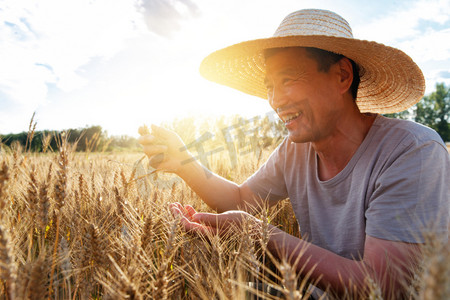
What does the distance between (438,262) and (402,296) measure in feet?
3.42

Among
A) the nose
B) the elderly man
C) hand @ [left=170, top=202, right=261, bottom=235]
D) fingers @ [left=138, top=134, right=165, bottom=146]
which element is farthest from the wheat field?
the nose

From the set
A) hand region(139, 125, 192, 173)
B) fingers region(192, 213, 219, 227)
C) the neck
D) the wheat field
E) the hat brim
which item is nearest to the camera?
the wheat field

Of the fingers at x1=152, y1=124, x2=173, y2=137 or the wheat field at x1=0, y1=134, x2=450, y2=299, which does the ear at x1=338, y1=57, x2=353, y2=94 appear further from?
the fingers at x1=152, y1=124, x2=173, y2=137

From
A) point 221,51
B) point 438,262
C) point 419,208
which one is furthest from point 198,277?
point 221,51

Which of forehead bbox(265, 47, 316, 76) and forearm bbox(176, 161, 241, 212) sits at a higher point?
forehead bbox(265, 47, 316, 76)

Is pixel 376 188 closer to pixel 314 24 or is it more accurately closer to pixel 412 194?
pixel 412 194

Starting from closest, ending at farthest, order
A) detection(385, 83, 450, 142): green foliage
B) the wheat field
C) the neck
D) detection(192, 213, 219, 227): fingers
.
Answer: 1. the wheat field
2. detection(192, 213, 219, 227): fingers
3. the neck
4. detection(385, 83, 450, 142): green foliage

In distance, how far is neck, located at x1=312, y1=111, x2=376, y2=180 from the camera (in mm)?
1748

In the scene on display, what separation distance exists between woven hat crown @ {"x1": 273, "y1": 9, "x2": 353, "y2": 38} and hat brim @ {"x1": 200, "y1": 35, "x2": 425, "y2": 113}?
2.8 inches

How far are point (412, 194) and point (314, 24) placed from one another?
108 centimetres

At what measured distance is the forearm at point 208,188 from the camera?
2.18 meters

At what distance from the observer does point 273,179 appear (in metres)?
2.21

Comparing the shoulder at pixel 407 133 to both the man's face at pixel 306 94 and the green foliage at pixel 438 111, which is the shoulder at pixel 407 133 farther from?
the green foliage at pixel 438 111

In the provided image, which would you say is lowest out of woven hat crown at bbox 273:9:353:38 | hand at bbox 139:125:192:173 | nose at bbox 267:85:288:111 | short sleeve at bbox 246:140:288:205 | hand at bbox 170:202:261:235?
hand at bbox 170:202:261:235
